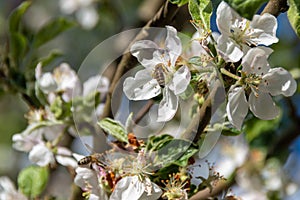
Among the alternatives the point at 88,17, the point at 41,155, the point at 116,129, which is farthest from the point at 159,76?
the point at 88,17

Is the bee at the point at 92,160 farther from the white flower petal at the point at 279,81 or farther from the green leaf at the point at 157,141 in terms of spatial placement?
the white flower petal at the point at 279,81

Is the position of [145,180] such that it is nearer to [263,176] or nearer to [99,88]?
[99,88]

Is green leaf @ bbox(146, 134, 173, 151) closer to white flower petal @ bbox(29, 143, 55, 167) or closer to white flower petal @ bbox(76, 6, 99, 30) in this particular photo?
white flower petal @ bbox(29, 143, 55, 167)

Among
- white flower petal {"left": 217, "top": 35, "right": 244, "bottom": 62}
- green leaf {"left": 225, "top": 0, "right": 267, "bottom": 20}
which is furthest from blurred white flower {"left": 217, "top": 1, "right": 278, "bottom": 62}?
green leaf {"left": 225, "top": 0, "right": 267, "bottom": 20}

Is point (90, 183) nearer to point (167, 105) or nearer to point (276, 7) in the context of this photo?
point (167, 105)

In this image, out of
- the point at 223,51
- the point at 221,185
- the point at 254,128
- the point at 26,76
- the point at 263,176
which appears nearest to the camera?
the point at 223,51

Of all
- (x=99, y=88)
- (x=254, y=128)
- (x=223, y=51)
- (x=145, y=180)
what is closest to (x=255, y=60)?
(x=223, y=51)
